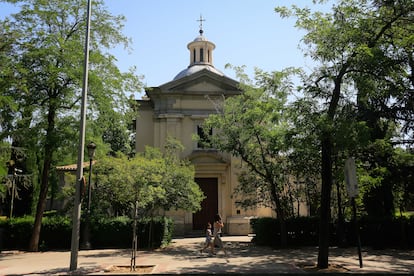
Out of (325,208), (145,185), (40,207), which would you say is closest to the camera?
(325,208)

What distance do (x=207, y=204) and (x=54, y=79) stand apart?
47.7 ft

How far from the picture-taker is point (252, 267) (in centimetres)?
1164

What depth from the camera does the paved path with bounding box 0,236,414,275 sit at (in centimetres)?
1098

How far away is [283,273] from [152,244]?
9.00 metres

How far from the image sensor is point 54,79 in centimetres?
1551

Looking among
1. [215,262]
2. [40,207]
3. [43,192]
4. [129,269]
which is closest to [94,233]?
[40,207]

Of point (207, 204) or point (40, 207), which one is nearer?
point (40, 207)

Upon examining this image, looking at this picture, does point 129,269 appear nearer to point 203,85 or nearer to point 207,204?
point 207,204

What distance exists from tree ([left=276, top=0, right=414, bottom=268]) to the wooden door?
15.2 m

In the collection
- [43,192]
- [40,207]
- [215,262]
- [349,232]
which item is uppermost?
[43,192]

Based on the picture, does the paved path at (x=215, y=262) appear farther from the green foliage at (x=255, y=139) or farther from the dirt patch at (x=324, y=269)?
the green foliage at (x=255, y=139)

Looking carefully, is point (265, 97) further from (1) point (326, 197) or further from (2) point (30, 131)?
(2) point (30, 131)

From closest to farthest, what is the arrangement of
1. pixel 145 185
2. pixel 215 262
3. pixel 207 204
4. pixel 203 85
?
pixel 215 262 < pixel 145 185 < pixel 207 204 < pixel 203 85

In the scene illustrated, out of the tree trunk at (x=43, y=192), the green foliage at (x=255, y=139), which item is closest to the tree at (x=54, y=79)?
the tree trunk at (x=43, y=192)
